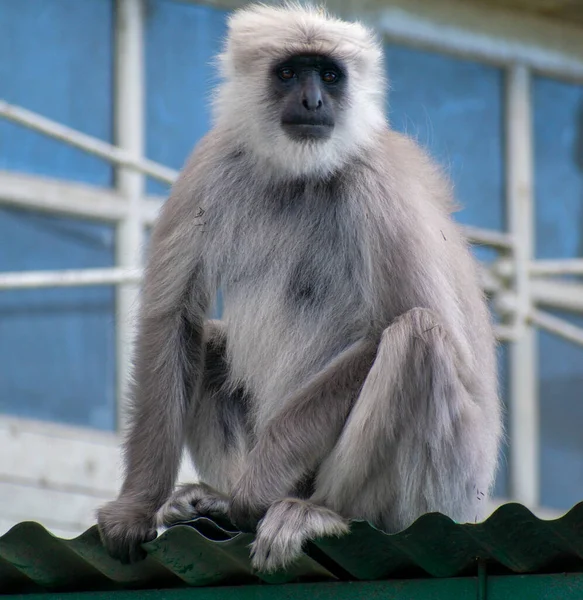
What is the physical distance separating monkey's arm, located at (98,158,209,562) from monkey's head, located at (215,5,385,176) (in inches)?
16.6

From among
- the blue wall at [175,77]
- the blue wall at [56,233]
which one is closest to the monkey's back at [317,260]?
the blue wall at [56,233]

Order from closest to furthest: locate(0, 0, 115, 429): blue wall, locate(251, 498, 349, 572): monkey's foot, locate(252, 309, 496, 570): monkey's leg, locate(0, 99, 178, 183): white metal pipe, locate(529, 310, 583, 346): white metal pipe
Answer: locate(251, 498, 349, 572): monkey's foot < locate(252, 309, 496, 570): monkey's leg < locate(0, 99, 178, 183): white metal pipe < locate(0, 0, 115, 429): blue wall < locate(529, 310, 583, 346): white metal pipe

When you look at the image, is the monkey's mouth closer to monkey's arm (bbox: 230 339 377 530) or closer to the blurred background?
monkey's arm (bbox: 230 339 377 530)

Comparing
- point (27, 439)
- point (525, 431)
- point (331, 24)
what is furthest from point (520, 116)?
point (331, 24)

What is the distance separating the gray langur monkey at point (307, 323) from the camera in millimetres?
5648

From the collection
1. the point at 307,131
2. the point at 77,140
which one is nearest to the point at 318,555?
the point at 307,131

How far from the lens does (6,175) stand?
35.7 ft

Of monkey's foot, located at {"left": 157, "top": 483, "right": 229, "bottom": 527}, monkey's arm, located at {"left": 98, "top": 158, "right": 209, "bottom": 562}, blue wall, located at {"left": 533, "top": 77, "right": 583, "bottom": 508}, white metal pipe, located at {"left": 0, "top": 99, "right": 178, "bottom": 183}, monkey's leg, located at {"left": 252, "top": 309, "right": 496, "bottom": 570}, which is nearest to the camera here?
monkey's leg, located at {"left": 252, "top": 309, "right": 496, "bottom": 570}

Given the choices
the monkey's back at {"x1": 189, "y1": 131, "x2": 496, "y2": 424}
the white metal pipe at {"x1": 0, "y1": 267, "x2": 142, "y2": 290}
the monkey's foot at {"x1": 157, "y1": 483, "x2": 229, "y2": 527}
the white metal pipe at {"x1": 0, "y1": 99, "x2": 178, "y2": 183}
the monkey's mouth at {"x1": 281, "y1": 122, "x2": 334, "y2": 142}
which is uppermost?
the white metal pipe at {"x1": 0, "y1": 99, "x2": 178, "y2": 183}

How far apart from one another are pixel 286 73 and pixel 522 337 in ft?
21.8

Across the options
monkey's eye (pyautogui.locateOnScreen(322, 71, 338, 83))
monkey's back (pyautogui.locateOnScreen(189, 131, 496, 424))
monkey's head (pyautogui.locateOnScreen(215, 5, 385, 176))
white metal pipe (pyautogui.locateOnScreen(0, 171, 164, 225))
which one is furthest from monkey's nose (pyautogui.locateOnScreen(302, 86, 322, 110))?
white metal pipe (pyautogui.locateOnScreen(0, 171, 164, 225))

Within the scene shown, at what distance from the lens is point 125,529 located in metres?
5.65

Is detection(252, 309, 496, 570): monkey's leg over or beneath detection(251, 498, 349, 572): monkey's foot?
over

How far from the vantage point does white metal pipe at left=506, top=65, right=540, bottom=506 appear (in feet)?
43.4
